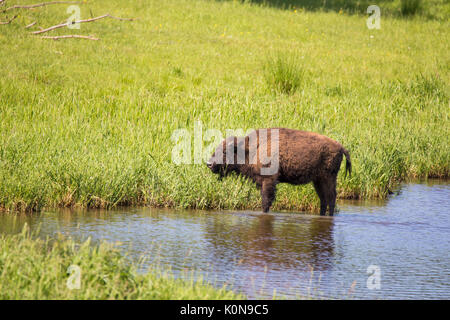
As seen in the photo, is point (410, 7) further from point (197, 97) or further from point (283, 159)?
point (283, 159)

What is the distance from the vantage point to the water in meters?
6.80

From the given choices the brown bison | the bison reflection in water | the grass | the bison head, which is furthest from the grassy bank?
the grass

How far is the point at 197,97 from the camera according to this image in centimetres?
1546

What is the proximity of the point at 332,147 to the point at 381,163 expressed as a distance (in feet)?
7.56

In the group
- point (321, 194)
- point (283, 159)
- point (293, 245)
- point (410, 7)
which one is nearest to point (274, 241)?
point (293, 245)

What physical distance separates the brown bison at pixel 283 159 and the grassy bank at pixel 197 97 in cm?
40

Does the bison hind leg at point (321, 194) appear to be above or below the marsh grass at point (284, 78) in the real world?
below

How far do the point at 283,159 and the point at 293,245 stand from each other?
1.66 m

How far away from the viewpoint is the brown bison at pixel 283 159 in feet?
31.2

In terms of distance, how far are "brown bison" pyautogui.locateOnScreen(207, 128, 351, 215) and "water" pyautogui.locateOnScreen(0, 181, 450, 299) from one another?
46cm

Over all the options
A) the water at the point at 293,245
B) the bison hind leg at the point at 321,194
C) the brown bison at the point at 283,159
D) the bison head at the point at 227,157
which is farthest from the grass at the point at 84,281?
the bison head at the point at 227,157

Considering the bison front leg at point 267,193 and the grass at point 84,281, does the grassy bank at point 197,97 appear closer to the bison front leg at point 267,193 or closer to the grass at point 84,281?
the bison front leg at point 267,193

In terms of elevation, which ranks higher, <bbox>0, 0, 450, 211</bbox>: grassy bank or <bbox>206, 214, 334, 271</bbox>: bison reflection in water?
<bbox>0, 0, 450, 211</bbox>: grassy bank

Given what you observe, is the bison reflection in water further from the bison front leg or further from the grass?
the grass
